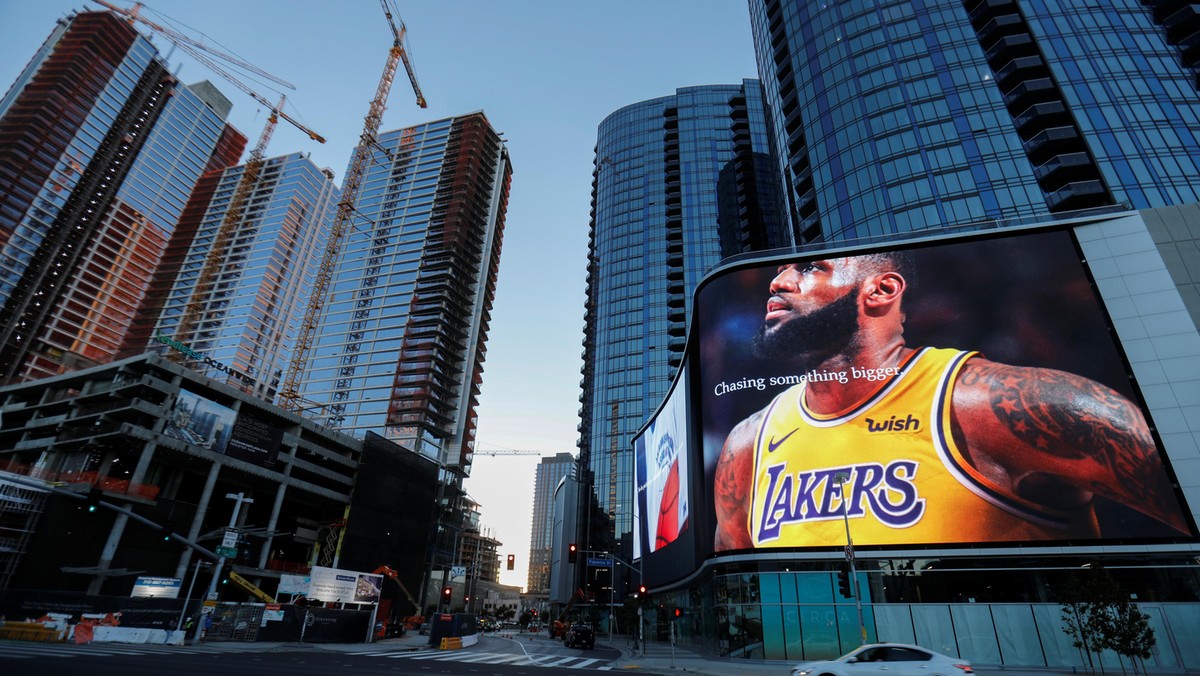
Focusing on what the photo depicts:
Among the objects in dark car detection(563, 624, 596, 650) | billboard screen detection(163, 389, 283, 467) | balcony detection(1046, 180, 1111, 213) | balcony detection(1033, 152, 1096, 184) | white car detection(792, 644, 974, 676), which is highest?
balcony detection(1033, 152, 1096, 184)

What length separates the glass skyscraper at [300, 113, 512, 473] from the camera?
428 ft

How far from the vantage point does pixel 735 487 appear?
37.1 m

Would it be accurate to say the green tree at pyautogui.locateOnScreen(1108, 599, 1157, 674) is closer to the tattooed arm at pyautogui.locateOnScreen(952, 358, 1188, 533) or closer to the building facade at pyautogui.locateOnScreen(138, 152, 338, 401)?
the tattooed arm at pyautogui.locateOnScreen(952, 358, 1188, 533)

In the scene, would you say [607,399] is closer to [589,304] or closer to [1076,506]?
[589,304]

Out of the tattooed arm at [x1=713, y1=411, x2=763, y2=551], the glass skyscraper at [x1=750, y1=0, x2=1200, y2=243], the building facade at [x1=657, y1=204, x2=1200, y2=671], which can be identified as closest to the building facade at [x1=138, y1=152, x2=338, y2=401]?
the tattooed arm at [x1=713, y1=411, x2=763, y2=551]

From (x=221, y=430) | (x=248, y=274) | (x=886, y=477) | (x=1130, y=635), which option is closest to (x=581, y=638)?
(x=886, y=477)

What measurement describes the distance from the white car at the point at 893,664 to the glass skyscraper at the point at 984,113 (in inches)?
1893

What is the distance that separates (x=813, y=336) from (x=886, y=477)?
33.5 ft

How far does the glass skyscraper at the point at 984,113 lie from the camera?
53031mm

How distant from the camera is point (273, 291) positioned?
171m

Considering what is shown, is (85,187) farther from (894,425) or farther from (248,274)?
(894,425)

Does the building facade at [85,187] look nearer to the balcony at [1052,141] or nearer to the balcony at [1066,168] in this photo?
the balcony at [1052,141]

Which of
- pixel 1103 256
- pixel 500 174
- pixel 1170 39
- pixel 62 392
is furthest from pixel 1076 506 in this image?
pixel 500 174

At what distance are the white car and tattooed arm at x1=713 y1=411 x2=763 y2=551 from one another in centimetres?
2059
